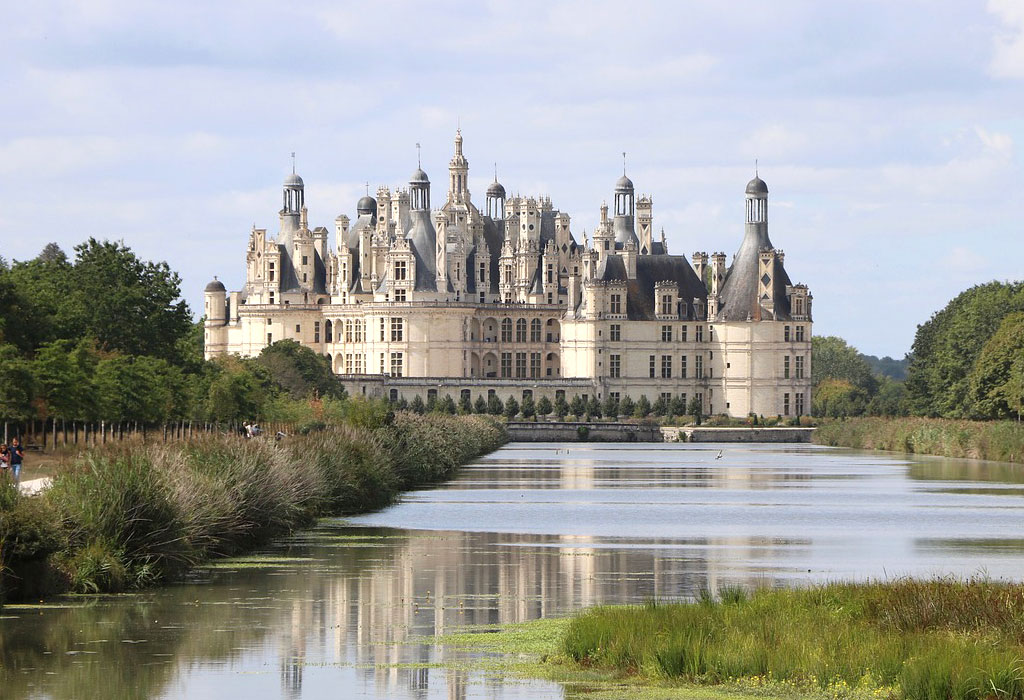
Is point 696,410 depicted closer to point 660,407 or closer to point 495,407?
point 660,407

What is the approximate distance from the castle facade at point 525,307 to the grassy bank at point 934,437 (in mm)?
19440

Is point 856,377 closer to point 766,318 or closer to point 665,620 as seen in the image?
point 766,318

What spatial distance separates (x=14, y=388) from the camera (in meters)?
38.9

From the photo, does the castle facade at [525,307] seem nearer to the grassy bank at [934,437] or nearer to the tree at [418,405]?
the tree at [418,405]

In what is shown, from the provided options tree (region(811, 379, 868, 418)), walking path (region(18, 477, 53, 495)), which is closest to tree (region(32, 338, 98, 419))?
walking path (region(18, 477, 53, 495))

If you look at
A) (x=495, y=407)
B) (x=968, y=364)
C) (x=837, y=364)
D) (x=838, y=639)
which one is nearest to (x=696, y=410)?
(x=495, y=407)

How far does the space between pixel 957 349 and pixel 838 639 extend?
69.9 m

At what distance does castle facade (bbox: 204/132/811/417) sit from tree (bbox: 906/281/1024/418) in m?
23.5

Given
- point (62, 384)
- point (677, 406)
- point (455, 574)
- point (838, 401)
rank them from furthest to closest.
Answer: point (838, 401) < point (677, 406) < point (62, 384) < point (455, 574)

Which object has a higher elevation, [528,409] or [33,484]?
[528,409]

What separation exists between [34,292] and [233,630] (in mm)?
38189

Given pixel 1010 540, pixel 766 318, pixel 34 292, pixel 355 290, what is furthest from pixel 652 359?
pixel 1010 540

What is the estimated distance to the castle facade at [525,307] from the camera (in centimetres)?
11719

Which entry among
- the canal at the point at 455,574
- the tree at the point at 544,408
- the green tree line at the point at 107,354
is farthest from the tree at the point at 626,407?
the canal at the point at 455,574
